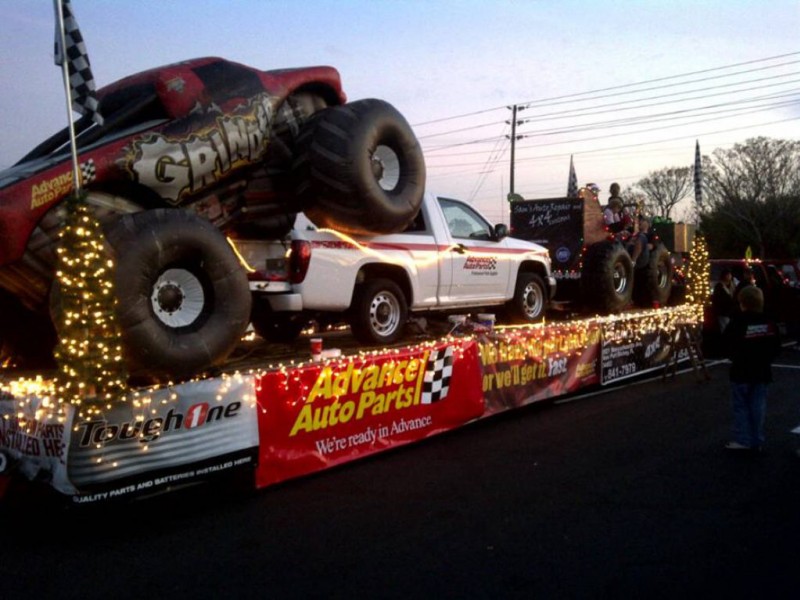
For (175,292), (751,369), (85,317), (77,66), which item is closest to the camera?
(85,317)

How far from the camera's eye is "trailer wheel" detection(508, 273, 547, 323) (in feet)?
35.6

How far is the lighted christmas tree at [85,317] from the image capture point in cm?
535

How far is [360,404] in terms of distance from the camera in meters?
7.50

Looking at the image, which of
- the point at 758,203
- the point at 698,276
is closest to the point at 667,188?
the point at 758,203

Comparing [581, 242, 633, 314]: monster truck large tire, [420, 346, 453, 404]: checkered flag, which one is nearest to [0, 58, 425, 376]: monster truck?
[420, 346, 453, 404]: checkered flag

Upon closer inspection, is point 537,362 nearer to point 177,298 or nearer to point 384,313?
point 384,313

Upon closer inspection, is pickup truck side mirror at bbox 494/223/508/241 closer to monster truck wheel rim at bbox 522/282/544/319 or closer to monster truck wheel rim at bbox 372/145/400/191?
monster truck wheel rim at bbox 522/282/544/319

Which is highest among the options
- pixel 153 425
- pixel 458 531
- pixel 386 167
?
pixel 386 167

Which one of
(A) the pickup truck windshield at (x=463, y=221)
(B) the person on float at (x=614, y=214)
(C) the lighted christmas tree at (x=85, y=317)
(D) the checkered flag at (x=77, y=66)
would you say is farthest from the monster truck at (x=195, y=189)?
(B) the person on float at (x=614, y=214)

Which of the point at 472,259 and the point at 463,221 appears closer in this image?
the point at 472,259

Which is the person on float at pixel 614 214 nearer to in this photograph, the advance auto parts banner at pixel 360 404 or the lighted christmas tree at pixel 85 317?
the advance auto parts banner at pixel 360 404

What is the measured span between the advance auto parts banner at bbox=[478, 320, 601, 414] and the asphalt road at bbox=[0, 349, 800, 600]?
1.28 metres

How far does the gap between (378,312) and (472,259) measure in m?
1.73

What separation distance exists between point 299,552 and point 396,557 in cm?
62
